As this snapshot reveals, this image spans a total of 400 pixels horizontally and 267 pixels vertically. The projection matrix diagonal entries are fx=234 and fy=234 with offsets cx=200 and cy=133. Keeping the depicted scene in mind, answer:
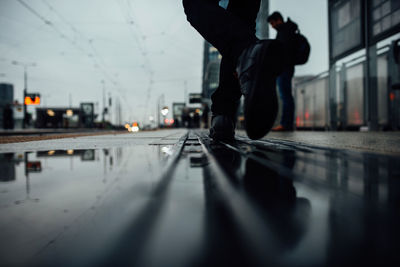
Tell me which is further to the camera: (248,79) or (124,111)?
(124,111)

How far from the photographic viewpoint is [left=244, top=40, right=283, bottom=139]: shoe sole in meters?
0.98

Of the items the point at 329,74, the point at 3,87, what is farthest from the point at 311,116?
the point at 3,87

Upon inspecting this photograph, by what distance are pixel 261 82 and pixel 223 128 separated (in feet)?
2.26

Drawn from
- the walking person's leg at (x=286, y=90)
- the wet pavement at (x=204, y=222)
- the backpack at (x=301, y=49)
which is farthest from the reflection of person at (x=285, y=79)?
the wet pavement at (x=204, y=222)

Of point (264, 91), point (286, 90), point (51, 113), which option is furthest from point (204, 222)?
point (51, 113)

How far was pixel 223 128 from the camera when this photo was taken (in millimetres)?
1653

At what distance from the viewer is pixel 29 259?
220 millimetres

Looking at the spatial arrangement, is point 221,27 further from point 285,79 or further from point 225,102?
point 285,79

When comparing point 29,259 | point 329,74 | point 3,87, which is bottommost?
point 29,259

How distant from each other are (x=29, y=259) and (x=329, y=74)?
980 cm

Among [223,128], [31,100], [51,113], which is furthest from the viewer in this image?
[51,113]

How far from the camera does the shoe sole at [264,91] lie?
0.98 meters

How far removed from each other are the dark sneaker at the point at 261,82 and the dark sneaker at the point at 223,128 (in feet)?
2.01

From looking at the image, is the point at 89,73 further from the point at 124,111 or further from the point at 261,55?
the point at 261,55
